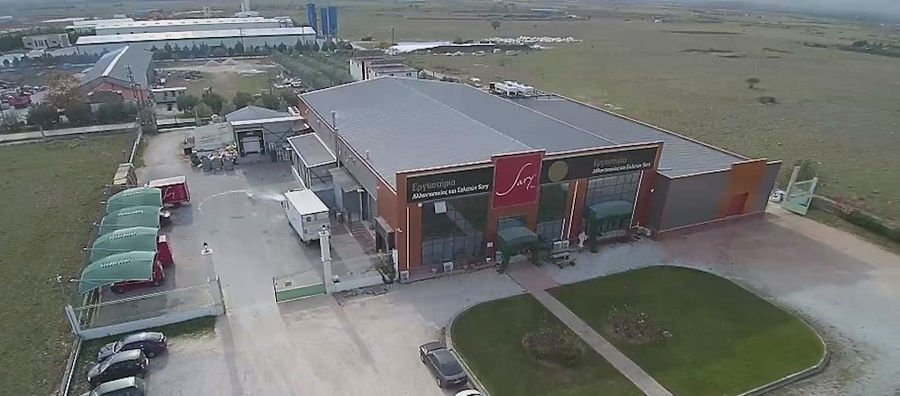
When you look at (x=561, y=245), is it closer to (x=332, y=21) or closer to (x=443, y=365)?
(x=443, y=365)

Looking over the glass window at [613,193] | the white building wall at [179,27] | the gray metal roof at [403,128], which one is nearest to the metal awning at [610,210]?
the glass window at [613,193]

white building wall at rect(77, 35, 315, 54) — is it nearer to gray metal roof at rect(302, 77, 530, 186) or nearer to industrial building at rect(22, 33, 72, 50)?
industrial building at rect(22, 33, 72, 50)

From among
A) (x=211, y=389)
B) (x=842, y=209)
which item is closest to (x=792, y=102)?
(x=842, y=209)

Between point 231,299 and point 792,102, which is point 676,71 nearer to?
point 792,102

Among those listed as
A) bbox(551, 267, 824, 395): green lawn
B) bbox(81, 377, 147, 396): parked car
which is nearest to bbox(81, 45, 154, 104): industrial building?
bbox(81, 377, 147, 396): parked car

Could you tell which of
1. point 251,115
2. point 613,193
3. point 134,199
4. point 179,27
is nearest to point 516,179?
point 613,193

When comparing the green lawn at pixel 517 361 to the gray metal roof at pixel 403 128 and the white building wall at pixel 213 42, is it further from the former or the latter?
the white building wall at pixel 213 42
